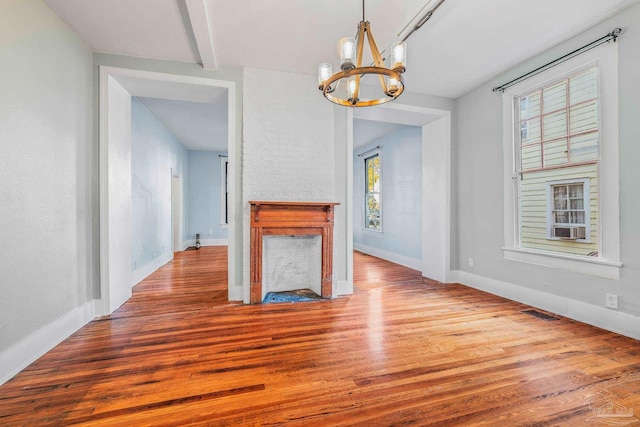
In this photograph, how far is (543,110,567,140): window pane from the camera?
308cm

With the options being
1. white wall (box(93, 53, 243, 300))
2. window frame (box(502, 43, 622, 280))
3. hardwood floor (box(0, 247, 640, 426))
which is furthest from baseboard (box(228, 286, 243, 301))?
window frame (box(502, 43, 622, 280))

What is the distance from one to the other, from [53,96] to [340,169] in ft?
9.42

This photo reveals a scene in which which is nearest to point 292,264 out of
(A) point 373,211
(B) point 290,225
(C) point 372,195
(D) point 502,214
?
(B) point 290,225

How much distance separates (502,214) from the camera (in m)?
3.65

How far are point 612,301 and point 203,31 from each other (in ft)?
14.7

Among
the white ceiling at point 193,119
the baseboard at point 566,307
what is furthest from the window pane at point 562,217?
the white ceiling at point 193,119

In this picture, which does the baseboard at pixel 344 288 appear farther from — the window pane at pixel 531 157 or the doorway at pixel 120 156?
the window pane at pixel 531 157

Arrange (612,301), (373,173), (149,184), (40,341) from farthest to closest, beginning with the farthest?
(373,173), (149,184), (612,301), (40,341)

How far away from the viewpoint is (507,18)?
255 cm

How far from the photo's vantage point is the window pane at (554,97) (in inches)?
125

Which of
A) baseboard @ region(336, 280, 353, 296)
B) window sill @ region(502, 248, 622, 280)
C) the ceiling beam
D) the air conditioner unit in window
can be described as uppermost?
the ceiling beam

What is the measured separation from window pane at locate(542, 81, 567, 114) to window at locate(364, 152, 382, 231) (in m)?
3.67

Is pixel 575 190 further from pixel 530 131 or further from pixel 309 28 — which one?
pixel 309 28

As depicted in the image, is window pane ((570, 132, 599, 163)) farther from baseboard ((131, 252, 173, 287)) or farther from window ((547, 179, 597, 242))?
baseboard ((131, 252, 173, 287))
